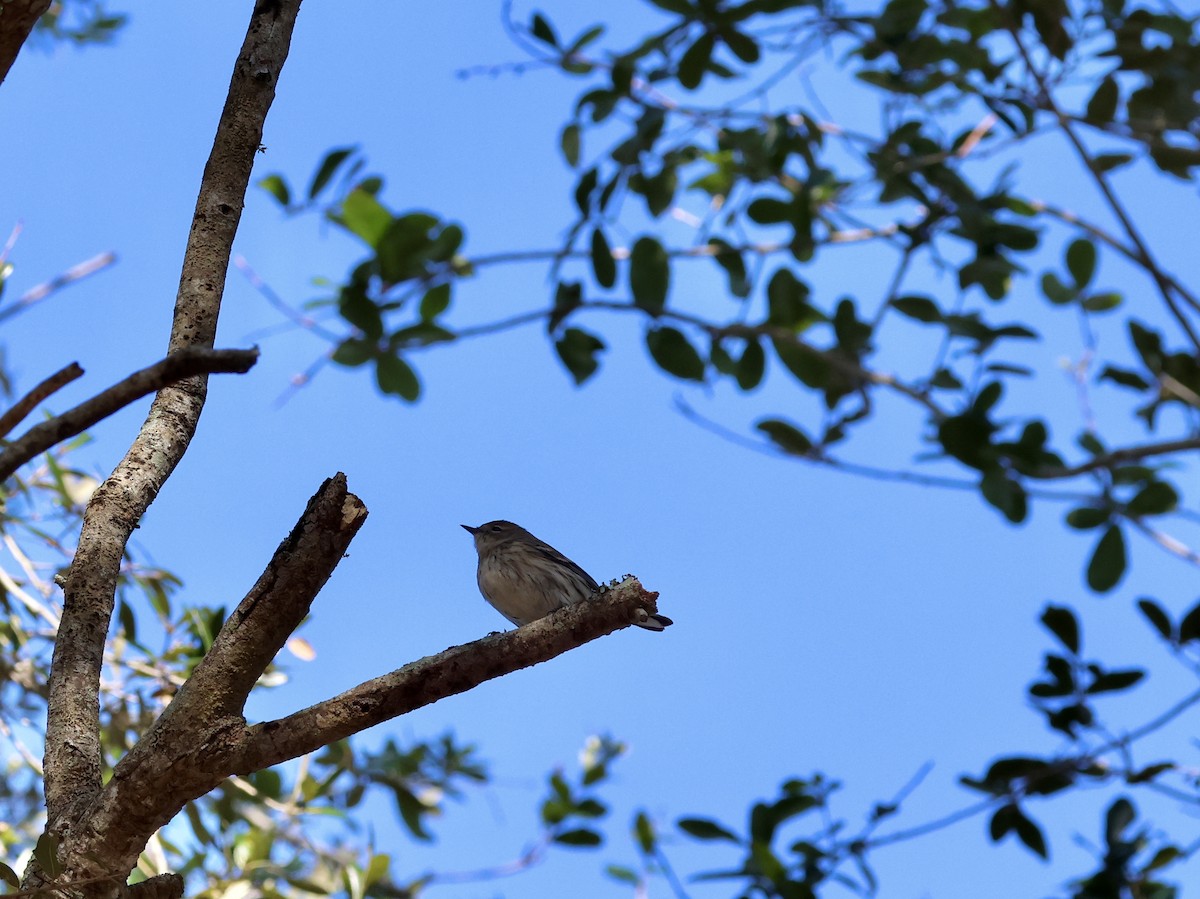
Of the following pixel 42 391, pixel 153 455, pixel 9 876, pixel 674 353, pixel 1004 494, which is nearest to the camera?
pixel 42 391

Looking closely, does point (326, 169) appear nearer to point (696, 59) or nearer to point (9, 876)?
point (696, 59)

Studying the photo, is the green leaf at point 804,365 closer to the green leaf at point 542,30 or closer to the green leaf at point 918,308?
the green leaf at point 918,308

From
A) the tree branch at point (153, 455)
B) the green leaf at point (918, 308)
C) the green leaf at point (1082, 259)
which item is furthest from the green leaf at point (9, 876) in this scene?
the green leaf at point (1082, 259)

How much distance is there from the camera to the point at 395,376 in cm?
525

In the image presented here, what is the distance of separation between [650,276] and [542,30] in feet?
4.85

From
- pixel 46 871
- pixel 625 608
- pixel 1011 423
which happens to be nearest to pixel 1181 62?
pixel 1011 423

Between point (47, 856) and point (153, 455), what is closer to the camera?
point (47, 856)

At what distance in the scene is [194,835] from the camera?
4867 millimetres

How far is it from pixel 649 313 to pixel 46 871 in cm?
399

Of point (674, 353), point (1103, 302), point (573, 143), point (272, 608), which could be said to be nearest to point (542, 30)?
point (573, 143)

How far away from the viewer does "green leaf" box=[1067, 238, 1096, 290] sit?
593 cm

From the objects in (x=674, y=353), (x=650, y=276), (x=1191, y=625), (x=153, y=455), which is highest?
(x=650, y=276)

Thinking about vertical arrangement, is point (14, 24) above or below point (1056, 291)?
below

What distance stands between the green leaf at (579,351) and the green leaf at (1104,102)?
266 cm
